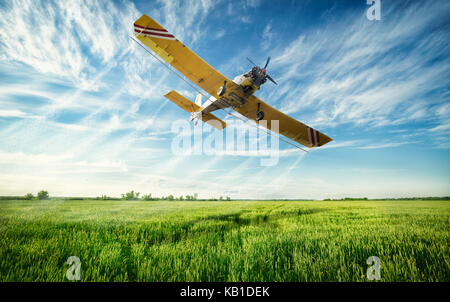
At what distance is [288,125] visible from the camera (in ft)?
50.4

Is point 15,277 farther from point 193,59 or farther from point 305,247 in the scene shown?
point 193,59

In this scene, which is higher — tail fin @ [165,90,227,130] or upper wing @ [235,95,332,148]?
tail fin @ [165,90,227,130]

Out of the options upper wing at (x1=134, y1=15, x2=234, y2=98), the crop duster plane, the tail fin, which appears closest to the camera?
upper wing at (x1=134, y1=15, x2=234, y2=98)

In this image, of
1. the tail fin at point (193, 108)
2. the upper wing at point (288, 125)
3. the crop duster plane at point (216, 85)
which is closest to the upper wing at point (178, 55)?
the crop duster plane at point (216, 85)

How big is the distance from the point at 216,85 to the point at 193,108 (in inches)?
226

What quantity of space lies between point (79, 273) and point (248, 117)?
1501 centimetres

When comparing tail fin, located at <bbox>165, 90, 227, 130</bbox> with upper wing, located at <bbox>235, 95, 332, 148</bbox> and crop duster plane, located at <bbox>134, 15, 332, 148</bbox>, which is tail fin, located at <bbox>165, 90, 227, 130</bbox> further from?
upper wing, located at <bbox>235, 95, 332, 148</bbox>

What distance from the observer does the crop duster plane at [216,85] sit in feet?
31.0

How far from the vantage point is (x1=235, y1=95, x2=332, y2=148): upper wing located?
14.4 metres

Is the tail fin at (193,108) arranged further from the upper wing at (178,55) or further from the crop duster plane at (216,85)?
the upper wing at (178,55)

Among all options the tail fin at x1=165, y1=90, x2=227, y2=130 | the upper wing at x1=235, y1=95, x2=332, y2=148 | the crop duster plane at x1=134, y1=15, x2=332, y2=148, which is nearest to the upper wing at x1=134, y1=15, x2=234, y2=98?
the crop duster plane at x1=134, y1=15, x2=332, y2=148

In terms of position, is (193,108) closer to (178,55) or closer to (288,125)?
(178,55)
